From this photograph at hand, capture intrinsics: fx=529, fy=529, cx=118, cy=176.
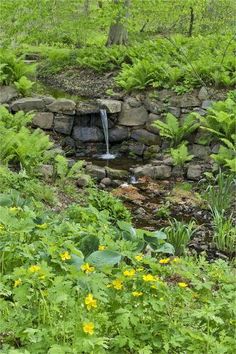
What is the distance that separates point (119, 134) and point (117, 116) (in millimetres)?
362

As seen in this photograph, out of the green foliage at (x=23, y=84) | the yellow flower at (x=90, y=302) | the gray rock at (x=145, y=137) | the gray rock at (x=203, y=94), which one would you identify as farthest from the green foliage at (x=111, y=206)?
the green foliage at (x=23, y=84)

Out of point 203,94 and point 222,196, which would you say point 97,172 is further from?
point 203,94

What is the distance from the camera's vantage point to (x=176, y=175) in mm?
8359

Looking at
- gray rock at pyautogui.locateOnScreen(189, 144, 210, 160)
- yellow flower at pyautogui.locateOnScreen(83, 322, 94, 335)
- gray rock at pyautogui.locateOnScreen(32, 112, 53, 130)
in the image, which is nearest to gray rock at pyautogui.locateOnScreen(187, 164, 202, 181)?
gray rock at pyautogui.locateOnScreen(189, 144, 210, 160)

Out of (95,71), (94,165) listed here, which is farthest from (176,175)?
(95,71)

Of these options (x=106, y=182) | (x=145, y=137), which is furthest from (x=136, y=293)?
(x=145, y=137)

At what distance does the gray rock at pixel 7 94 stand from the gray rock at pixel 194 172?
12.9 feet

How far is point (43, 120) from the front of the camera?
980 cm

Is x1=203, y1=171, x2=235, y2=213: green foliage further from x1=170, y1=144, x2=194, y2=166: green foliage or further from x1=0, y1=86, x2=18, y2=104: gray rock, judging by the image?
x1=0, y1=86, x2=18, y2=104: gray rock

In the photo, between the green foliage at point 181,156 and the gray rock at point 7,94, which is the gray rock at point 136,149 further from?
the gray rock at point 7,94

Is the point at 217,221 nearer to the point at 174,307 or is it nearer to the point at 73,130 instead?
the point at 174,307

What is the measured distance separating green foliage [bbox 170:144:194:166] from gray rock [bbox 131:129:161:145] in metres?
1.25

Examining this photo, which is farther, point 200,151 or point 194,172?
point 200,151

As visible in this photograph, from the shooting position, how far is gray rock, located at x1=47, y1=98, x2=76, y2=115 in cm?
990
